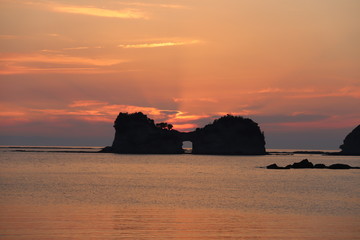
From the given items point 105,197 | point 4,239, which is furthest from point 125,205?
point 4,239

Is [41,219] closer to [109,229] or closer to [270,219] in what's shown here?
[109,229]

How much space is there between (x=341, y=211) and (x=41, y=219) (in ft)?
75.9

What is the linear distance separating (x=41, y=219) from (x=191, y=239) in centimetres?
1122

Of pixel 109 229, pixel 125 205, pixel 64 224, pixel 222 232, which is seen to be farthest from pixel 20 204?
pixel 222 232

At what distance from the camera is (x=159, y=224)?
113ft

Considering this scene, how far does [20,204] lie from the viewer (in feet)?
147

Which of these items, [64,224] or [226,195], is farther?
[226,195]

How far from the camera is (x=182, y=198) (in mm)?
52844

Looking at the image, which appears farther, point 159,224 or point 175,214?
point 175,214

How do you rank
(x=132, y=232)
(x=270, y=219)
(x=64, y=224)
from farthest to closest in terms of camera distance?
(x=270, y=219), (x=64, y=224), (x=132, y=232)

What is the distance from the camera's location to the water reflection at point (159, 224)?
3030cm

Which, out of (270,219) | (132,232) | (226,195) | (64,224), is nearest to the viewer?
(132,232)

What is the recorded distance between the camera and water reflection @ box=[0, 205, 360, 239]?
99.4ft

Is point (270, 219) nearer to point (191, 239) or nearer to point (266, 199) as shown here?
point (191, 239)
